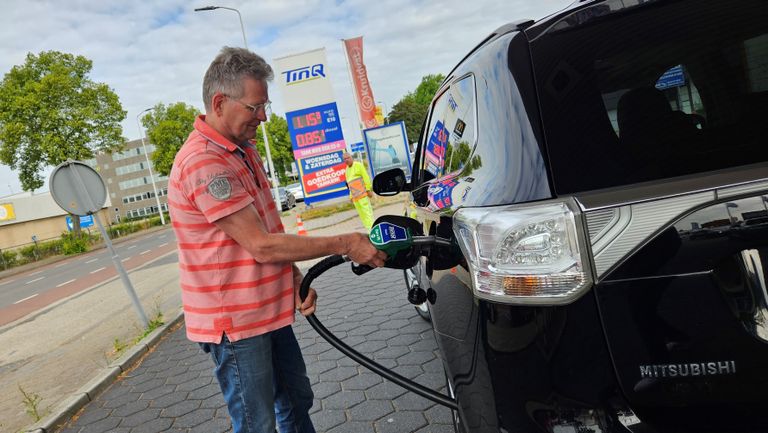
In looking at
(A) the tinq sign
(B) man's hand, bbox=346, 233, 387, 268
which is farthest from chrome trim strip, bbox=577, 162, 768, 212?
(A) the tinq sign

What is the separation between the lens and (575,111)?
144 cm

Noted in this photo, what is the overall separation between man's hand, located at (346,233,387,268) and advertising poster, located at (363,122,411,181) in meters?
16.5

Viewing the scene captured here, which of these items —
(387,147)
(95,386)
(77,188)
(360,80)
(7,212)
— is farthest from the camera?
(7,212)

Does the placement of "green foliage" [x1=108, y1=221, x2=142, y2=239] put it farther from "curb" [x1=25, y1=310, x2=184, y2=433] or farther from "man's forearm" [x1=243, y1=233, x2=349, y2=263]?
"man's forearm" [x1=243, y1=233, x2=349, y2=263]

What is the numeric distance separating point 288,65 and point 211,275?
18.9 meters

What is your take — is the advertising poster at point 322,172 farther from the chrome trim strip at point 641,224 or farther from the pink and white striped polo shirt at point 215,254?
the chrome trim strip at point 641,224

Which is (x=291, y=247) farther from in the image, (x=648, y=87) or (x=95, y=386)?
(x=95, y=386)

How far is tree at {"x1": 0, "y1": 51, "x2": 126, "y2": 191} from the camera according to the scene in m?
28.2

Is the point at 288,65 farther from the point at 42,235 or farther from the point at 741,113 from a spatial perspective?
the point at 42,235

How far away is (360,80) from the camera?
2234cm

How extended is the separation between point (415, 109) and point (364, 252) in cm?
8163

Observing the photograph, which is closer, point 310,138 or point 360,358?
point 360,358

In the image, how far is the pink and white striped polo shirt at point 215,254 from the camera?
1936 millimetres

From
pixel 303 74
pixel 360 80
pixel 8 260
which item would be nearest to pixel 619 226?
pixel 303 74
